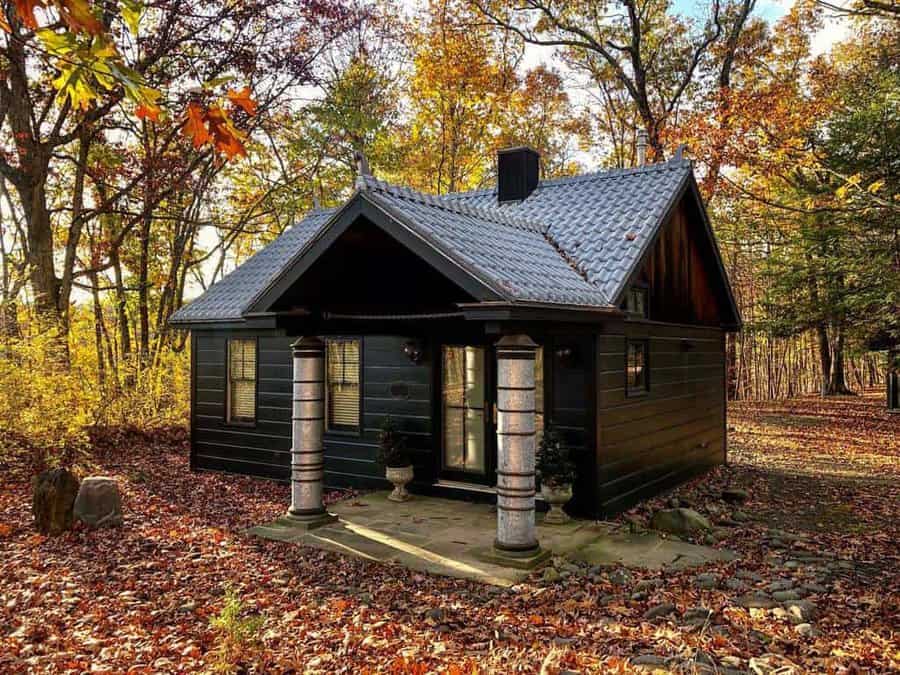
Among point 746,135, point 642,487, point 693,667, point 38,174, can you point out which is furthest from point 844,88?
point 38,174

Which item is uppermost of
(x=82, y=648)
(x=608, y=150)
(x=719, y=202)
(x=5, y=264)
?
(x=608, y=150)

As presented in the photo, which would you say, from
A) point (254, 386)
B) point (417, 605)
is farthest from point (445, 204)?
point (254, 386)

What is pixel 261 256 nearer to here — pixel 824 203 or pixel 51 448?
pixel 51 448

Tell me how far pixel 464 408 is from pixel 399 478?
48.1 inches

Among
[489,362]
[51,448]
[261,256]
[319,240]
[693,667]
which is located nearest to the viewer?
[693,667]

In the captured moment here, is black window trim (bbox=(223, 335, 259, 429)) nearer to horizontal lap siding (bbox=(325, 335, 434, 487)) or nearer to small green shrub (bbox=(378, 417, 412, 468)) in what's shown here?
horizontal lap siding (bbox=(325, 335, 434, 487))

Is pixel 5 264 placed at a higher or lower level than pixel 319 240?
higher

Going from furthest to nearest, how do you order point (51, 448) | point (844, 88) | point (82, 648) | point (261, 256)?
1. point (844, 88)
2. point (261, 256)
3. point (51, 448)
4. point (82, 648)

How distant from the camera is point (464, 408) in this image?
851 cm

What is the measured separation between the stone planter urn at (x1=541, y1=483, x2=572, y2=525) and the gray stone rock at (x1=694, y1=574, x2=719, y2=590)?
1850 millimetres

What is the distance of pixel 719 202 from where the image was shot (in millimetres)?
23953

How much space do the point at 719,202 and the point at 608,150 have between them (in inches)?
176

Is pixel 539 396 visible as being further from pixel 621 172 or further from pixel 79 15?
pixel 79 15

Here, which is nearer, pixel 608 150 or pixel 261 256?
pixel 261 256
